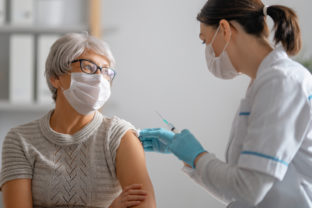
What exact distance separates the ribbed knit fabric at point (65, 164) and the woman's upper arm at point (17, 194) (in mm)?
23

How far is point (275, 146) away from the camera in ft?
3.31

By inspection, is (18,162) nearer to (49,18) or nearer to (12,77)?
(12,77)

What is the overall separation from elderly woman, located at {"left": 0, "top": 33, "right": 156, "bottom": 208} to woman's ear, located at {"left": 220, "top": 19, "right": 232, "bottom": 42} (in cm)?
55

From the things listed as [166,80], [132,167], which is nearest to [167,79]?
[166,80]

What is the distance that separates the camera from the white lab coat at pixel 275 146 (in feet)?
3.31

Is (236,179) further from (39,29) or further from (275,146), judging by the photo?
(39,29)

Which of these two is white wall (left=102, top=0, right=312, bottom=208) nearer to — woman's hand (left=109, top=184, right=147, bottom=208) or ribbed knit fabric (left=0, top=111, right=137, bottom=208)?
ribbed knit fabric (left=0, top=111, right=137, bottom=208)

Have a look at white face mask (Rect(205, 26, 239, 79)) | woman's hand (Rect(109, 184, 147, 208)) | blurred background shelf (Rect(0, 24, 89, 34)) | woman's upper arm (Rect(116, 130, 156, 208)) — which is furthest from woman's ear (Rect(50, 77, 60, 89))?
blurred background shelf (Rect(0, 24, 89, 34))

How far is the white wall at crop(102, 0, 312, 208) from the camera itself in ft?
8.73

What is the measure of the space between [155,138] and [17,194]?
60cm

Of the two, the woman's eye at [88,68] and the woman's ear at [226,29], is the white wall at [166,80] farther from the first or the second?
the woman's ear at [226,29]

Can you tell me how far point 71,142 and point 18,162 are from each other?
22cm

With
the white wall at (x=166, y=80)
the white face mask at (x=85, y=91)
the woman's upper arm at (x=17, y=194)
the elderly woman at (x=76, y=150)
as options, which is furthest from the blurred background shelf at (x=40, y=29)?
the woman's upper arm at (x=17, y=194)

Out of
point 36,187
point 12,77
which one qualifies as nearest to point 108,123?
point 36,187
